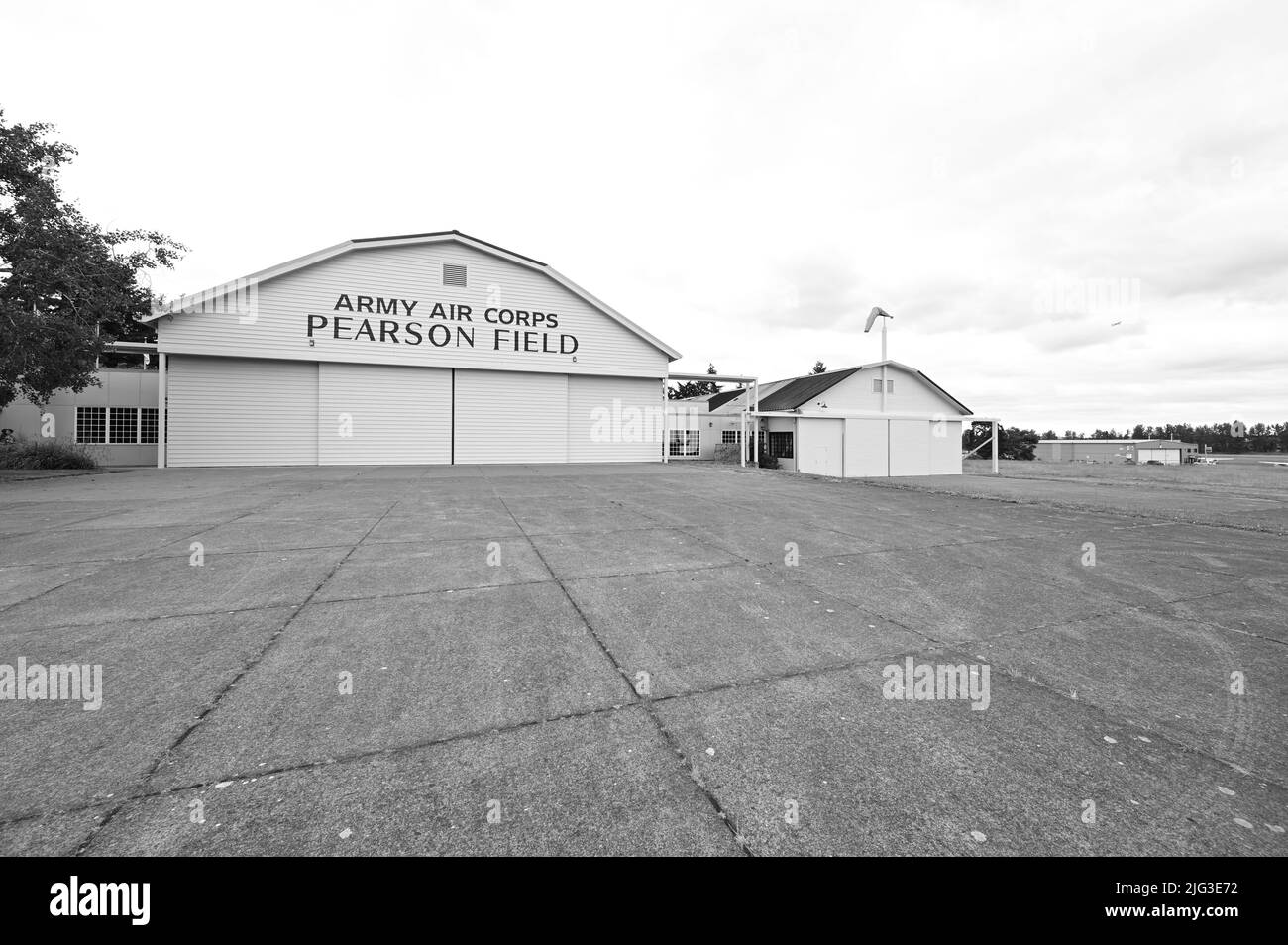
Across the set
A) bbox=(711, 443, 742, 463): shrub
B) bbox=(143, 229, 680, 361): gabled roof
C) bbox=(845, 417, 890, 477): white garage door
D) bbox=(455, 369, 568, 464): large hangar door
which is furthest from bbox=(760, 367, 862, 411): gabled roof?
bbox=(455, 369, 568, 464): large hangar door

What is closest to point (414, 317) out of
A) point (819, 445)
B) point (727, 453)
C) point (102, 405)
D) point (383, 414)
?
point (383, 414)

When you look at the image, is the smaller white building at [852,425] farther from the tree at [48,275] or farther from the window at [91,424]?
the window at [91,424]

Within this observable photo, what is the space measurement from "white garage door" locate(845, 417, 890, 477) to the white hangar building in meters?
9.46

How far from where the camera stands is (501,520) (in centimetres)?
818

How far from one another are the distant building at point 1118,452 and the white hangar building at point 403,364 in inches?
2556

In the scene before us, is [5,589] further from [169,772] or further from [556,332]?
[556,332]

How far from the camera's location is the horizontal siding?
19.1 meters

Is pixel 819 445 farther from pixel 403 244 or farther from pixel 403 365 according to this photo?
pixel 403 244

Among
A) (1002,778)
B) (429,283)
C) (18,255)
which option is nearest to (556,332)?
(429,283)

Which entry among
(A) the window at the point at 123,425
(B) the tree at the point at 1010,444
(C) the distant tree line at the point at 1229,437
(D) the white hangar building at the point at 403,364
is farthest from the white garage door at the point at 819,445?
(C) the distant tree line at the point at 1229,437

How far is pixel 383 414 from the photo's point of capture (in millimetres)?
20625

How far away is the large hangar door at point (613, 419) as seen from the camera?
76.1 feet

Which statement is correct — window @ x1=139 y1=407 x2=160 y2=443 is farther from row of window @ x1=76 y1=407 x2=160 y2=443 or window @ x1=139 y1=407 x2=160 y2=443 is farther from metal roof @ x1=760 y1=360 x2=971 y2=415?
metal roof @ x1=760 y1=360 x2=971 y2=415
